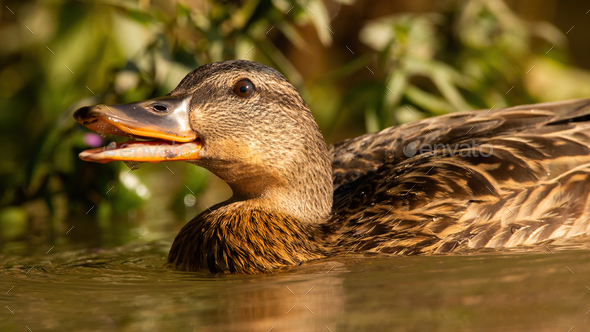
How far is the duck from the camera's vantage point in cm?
423

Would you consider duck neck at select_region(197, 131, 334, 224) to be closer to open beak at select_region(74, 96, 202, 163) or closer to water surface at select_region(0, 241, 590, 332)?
open beak at select_region(74, 96, 202, 163)

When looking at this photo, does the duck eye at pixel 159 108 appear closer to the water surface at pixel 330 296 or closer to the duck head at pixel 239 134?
the duck head at pixel 239 134

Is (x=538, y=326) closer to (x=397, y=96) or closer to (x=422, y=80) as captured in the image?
(x=397, y=96)

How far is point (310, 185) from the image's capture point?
463 cm

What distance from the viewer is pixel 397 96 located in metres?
6.44

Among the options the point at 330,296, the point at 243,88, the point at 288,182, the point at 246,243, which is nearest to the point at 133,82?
the point at 243,88

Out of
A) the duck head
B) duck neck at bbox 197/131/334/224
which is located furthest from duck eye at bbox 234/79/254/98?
duck neck at bbox 197/131/334/224

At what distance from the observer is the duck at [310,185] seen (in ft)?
13.9

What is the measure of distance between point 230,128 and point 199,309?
123 centimetres

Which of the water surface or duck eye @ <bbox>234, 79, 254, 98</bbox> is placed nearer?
the water surface

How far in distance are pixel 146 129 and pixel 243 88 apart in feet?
2.19

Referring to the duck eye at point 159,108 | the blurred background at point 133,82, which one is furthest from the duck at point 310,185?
the blurred background at point 133,82

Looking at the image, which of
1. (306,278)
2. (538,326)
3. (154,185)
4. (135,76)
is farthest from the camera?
(154,185)

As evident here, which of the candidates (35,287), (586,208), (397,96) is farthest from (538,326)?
(397,96)
